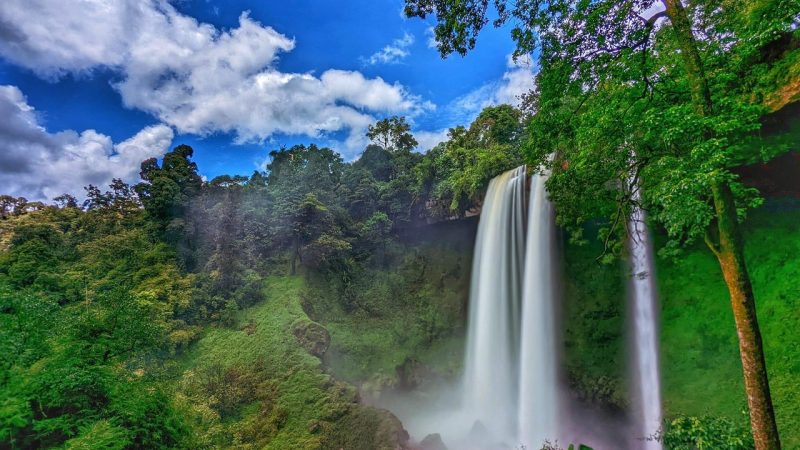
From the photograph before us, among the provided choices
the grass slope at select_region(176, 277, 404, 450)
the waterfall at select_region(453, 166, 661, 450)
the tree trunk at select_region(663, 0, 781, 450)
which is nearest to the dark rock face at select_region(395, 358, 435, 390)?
the waterfall at select_region(453, 166, 661, 450)

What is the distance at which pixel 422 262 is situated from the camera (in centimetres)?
1955

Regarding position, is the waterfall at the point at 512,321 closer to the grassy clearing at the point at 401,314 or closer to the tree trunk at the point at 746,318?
the grassy clearing at the point at 401,314

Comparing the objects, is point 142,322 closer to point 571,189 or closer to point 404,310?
point 571,189

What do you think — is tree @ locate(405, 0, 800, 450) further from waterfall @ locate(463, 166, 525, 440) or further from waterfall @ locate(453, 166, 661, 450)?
waterfall @ locate(463, 166, 525, 440)

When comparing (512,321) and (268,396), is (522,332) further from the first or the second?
(268,396)

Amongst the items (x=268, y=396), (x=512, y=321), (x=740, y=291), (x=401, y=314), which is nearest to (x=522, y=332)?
(x=512, y=321)

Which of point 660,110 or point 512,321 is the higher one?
point 660,110

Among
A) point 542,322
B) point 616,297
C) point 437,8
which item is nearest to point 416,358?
point 542,322

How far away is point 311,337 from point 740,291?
41.5 feet

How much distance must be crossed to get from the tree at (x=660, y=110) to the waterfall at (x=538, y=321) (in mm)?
6334

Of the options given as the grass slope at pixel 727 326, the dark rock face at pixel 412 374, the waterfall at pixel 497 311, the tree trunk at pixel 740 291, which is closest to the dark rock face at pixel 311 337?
the dark rock face at pixel 412 374

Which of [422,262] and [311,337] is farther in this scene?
[422,262]

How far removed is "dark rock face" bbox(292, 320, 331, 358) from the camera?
13.1m

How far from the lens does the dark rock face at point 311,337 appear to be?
1313 cm
